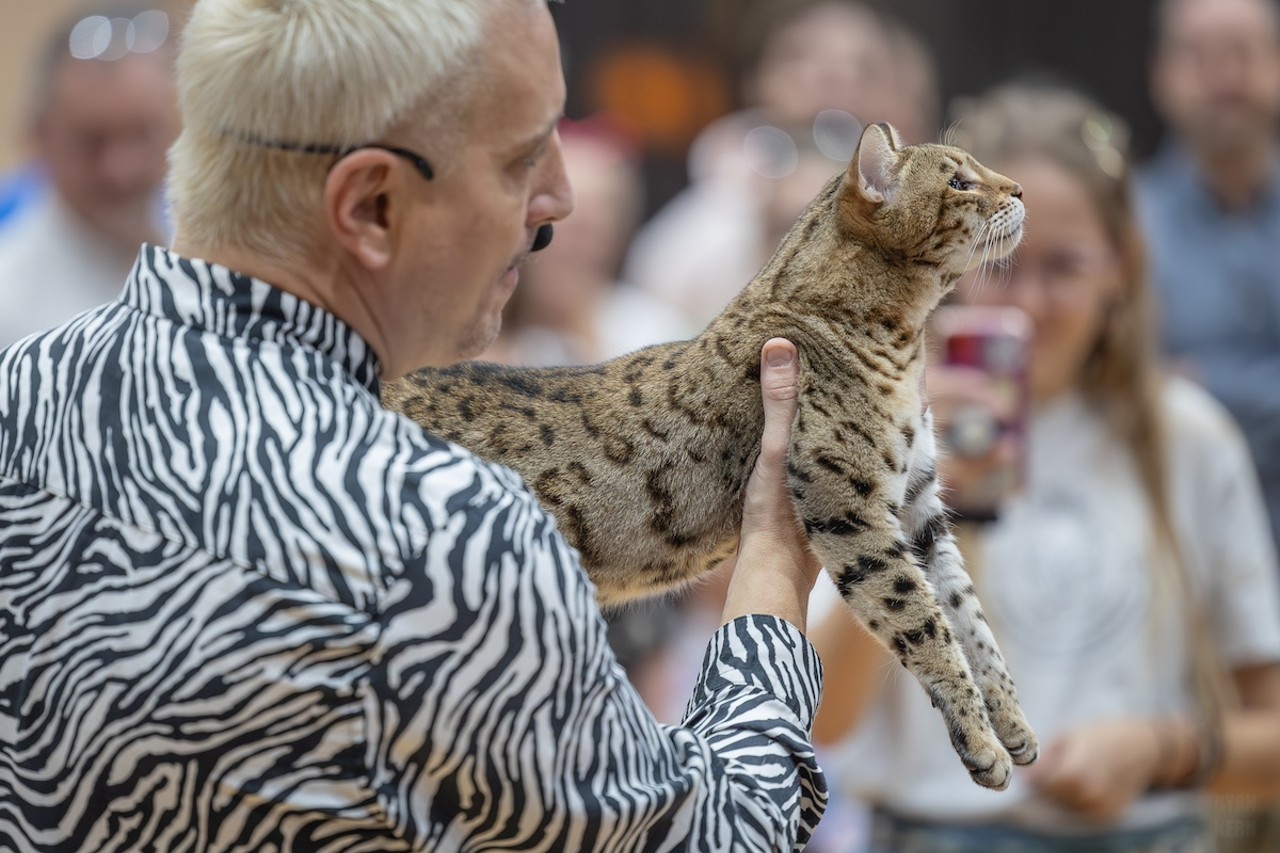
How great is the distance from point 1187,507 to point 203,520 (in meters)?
1.90

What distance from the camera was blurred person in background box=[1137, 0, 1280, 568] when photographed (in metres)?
3.61

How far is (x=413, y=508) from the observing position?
963 mm

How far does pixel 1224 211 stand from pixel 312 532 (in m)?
3.51

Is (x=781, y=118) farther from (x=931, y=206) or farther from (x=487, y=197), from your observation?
(x=487, y=197)

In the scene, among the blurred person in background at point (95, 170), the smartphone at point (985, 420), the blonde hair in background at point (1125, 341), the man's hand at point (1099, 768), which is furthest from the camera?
the blurred person in background at point (95, 170)

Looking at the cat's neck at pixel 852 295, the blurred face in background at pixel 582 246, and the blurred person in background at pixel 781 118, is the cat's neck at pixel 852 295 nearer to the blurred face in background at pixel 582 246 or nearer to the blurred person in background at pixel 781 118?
the blurred face in background at pixel 582 246

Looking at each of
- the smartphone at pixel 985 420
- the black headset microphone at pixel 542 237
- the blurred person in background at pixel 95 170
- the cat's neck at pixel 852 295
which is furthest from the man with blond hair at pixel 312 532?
the blurred person in background at pixel 95 170

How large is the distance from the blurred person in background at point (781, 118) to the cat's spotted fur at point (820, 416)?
70.0 inches

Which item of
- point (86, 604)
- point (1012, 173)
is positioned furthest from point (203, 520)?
point (1012, 173)

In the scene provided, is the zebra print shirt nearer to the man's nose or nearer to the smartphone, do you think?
the man's nose

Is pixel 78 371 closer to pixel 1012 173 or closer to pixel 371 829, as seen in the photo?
pixel 371 829

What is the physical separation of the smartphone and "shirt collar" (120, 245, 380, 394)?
117 centimetres

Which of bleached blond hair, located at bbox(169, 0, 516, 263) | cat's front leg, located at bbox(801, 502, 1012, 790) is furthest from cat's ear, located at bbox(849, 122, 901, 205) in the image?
bleached blond hair, located at bbox(169, 0, 516, 263)

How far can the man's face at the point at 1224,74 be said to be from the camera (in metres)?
4.04
